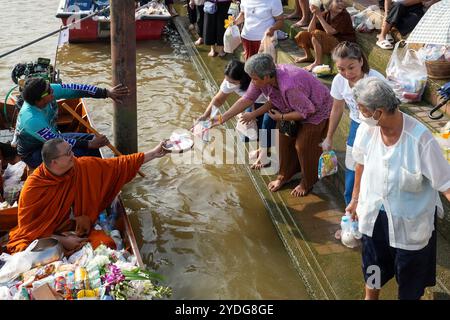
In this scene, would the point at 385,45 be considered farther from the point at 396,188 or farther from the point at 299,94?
the point at 396,188

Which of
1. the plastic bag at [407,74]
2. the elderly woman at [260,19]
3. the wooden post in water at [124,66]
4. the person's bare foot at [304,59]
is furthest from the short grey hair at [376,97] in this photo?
the person's bare foot at [304,59]

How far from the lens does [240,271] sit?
15.6ft

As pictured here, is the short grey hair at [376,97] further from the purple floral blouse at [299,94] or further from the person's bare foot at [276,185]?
the person's bare foot at [276,185]

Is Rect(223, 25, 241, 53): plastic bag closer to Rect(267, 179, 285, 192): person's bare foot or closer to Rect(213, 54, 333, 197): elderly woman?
Rect(213, 54, 333, 197): elderly woman

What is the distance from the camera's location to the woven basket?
6.08 m

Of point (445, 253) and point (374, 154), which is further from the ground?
point (374, 154)

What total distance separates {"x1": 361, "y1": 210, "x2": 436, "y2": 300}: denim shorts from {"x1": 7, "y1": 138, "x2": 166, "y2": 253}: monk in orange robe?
2.07 metres

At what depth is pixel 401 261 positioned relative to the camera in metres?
3.44

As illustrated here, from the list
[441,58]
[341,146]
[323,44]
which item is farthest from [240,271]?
[323,44]

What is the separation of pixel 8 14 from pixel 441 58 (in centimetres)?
1147

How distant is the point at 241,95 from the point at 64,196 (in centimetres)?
227

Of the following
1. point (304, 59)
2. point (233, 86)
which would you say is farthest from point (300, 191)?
point (304, 59)

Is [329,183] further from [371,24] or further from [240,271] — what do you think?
[371,24]

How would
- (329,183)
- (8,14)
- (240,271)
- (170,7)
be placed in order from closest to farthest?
1. (240,271)
2. (329,183)
3. (170,7)
4. (8,14)
